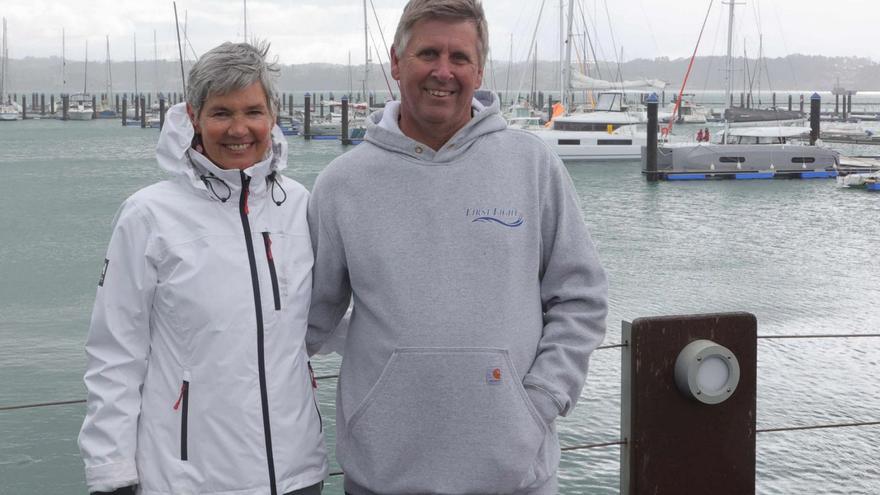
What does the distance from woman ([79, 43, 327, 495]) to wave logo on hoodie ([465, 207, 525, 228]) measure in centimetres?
45

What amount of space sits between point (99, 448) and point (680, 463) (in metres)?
1.67

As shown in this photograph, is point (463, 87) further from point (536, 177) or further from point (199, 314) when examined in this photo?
point (199, 314)

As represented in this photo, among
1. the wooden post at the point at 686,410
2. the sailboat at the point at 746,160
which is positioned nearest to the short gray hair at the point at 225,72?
the wooden post at the point at 686,410

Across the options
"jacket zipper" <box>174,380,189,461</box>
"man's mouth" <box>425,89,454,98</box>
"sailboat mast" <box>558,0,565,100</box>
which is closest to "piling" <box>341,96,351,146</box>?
"sailboat mast" <box>558,0,565,100</box>

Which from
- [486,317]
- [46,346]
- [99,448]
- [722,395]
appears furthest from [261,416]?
[46,346]

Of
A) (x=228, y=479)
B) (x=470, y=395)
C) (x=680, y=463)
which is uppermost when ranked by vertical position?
(x=470, y=395)

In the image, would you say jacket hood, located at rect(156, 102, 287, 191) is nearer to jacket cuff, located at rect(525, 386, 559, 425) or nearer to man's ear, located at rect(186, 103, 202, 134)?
man's ear, located at rect(186, 103, 202, 134)

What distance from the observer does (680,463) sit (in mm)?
3117

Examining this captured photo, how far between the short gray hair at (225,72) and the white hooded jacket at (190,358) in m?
0.13

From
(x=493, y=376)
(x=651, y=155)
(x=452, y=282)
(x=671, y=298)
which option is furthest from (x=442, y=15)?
(x=651, y=155)

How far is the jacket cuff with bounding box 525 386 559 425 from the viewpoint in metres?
2.38

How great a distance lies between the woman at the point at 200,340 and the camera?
233 centimetres

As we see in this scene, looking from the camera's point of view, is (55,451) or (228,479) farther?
(55,451)

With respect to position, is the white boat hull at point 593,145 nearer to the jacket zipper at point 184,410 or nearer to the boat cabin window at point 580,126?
the boat cabin window at point 580,126
